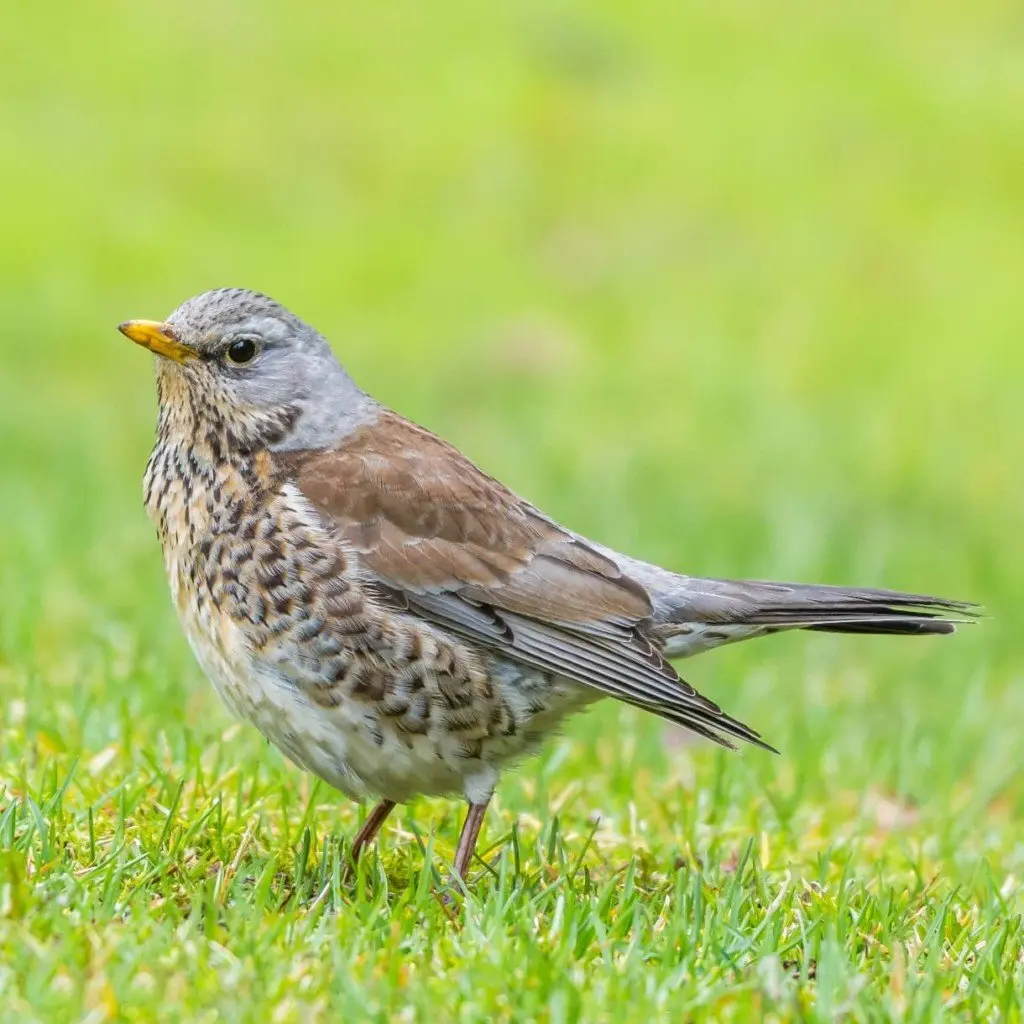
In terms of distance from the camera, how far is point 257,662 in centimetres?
414

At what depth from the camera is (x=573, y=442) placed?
11258 millimetres

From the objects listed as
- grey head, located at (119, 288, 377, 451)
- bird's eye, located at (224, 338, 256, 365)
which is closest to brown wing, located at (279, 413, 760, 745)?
grey head, located at (119, 288, 377, 451)

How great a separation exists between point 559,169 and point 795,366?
5025 millimetres

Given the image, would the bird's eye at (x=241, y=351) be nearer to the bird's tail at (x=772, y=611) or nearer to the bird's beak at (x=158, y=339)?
the bird's beak at (x=158, y=339)

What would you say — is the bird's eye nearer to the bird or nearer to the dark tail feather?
the bird

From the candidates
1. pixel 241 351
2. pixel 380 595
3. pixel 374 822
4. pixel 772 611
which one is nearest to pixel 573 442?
pixel 772 611

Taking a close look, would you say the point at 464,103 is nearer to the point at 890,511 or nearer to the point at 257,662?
the point at 890,511

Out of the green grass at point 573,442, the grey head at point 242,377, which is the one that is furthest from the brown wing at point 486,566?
the green grass at point 573,442

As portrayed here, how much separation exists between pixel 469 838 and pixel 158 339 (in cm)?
154

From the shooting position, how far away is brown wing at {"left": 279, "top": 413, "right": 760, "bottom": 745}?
14.1ft

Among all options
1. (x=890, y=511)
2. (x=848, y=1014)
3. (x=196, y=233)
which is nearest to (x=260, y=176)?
(x=196, y=233)

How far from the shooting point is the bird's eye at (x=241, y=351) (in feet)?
15.0

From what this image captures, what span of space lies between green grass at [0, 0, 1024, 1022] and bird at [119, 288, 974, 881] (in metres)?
0.31

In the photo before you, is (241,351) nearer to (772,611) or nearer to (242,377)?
(242,377)
